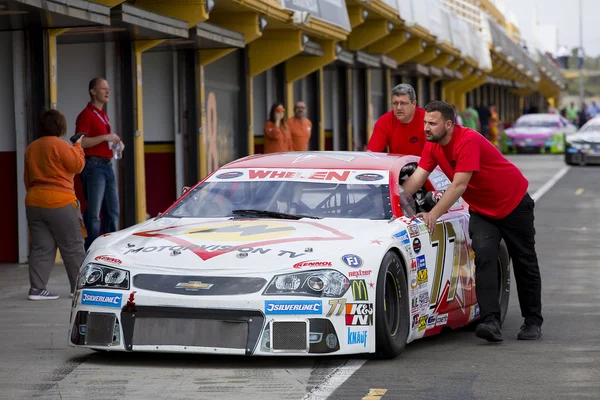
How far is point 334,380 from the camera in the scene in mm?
7105

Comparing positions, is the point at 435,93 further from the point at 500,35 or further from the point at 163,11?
the point at 163,11

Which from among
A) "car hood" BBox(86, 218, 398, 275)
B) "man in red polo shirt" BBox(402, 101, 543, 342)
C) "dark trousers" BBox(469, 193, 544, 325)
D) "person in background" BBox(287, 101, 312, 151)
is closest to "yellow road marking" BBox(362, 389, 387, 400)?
"car hood" BBox(86, 218, 398, 275)

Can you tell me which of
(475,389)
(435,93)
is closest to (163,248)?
(475,389)

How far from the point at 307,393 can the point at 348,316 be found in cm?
80

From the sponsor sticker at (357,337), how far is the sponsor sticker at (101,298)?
4.11 ft

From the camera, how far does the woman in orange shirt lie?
10789 millimetres

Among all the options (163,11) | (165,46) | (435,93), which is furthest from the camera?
(435,93)

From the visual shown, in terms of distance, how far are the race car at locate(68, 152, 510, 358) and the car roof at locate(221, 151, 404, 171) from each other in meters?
0.11

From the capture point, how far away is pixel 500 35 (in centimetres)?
5075

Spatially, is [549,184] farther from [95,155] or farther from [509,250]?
[509,250]

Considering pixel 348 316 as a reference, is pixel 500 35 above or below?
above

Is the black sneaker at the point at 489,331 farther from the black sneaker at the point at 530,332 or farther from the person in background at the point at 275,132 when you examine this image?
the person in background at the point at 275,132

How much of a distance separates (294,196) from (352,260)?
116cm

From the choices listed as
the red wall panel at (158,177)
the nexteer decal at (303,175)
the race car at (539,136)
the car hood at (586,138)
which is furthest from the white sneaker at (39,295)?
the race car at (539,136)
